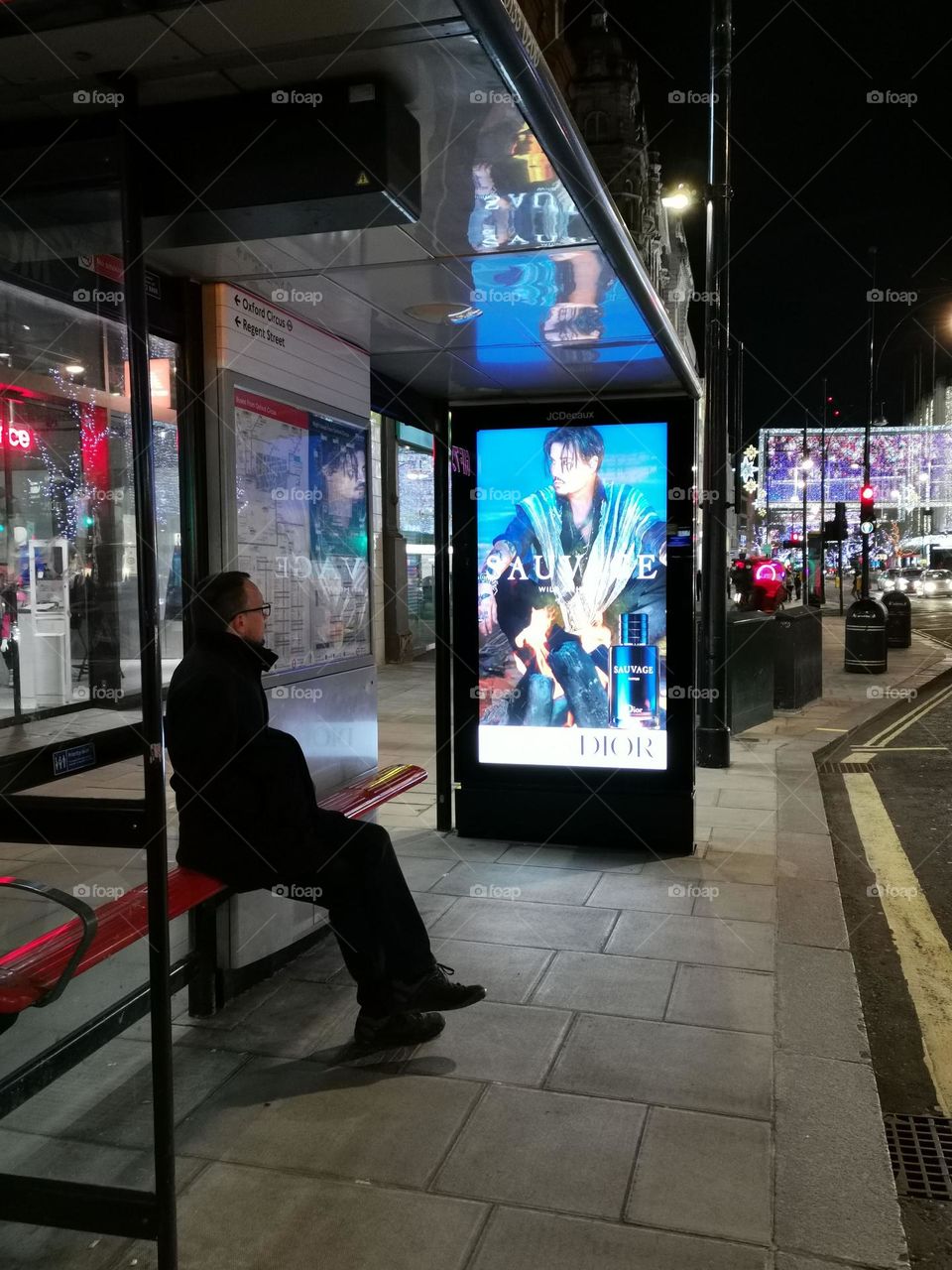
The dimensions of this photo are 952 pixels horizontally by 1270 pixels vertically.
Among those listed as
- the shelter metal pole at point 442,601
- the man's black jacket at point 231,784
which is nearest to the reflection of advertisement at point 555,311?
the shelter metal pole at point 442,601

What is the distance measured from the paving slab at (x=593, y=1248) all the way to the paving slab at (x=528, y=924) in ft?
6.32

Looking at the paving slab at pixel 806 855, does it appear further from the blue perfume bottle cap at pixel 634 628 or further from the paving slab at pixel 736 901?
the blue perfume bottle cap at pixel 634 628

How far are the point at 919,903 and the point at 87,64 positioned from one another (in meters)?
5.51

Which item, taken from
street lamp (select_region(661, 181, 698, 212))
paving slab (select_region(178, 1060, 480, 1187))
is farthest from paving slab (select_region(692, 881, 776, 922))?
street lamp (select_region(661, 181, 698, 212))

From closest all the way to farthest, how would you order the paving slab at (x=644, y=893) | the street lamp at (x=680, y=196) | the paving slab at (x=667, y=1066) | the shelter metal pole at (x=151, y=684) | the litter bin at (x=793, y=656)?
the shelter metal pole at (x=151, y=684)
the paving slab at (x=667, y=1066)
the paving slab at (x=644, y=893)
the litter bin at (x=793, y=656)
the street lamp at (x=680, y=196)

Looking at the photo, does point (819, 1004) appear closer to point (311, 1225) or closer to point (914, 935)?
point (914, 935)

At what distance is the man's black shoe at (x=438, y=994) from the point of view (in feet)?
11.9

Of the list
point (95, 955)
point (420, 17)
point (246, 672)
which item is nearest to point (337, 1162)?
point (95, 955)

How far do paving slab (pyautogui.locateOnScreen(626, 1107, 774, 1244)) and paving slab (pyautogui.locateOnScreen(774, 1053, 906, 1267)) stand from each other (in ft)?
Result: 0.18

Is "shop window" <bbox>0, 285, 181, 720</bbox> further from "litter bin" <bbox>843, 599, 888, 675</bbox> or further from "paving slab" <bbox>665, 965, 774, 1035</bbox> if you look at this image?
"litter bin" <bbox>843, 599, 888, 675</bbox>

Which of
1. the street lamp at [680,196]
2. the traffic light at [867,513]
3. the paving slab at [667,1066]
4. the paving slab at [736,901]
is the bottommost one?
the paving slab at [667,1066]

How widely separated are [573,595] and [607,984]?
2.55 meters

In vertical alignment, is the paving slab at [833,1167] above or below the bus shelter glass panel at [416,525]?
below

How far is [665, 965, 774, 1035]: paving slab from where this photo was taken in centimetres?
377
